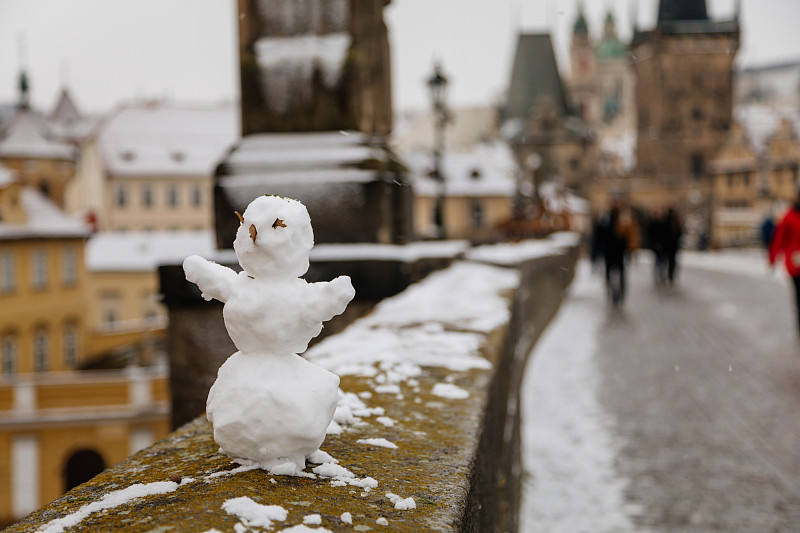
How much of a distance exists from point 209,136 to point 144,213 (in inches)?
408

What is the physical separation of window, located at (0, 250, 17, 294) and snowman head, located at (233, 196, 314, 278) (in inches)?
1402

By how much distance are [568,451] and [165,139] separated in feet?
211

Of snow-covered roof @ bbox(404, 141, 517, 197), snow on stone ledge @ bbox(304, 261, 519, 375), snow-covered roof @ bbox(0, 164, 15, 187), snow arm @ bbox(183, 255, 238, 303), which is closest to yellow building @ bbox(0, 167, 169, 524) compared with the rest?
snow-covered roof @ bbox(0, 164, 15, 187)

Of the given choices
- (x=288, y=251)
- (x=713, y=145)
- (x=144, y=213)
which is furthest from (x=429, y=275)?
(x=713, y=145)

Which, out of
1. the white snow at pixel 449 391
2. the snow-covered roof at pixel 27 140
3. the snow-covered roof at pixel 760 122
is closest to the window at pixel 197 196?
the snow-covered roof at pixel 27 140

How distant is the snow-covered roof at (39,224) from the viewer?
3556cm

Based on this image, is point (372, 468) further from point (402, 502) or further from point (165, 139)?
point (165, 139)

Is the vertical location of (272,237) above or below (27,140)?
below

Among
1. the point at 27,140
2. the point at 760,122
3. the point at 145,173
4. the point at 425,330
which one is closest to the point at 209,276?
the point at 425,330

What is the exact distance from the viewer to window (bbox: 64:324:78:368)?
1463 inches

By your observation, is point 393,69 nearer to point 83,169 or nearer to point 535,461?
point 535,461

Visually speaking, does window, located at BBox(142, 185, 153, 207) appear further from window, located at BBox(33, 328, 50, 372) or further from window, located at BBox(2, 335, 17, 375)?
window, located at BBox(2, 335, 17, 375)

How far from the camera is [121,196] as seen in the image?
60.9 m

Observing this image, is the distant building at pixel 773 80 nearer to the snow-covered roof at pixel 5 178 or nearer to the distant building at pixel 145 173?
the distant building at pixel 145 173
